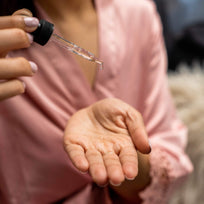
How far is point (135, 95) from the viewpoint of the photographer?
0.60 metres

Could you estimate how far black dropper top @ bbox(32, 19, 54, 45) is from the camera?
325 mm

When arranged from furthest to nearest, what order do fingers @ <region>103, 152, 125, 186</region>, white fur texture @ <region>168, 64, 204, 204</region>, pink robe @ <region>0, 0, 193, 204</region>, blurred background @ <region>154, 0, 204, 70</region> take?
1. blurred background @ <region>154, 0, 204, 70</region>
2. white fur texture @ <region>168, 64, 204, 204</region>
3. pink robe @ <region>0, 0, 193, 204</region>
4. fingers @ <region>103, 152, 125, 186</region>

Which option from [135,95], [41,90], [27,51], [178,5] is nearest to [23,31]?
[27,51]

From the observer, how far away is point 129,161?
32 centimetres

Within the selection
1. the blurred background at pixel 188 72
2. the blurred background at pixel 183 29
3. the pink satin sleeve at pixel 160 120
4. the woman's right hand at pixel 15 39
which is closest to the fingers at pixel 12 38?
the woman's right hand at pixel 15 39

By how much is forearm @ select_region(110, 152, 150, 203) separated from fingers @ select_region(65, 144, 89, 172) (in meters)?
0.09

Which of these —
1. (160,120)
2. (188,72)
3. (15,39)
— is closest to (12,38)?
(15,39)

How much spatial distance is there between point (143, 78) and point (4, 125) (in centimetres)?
30

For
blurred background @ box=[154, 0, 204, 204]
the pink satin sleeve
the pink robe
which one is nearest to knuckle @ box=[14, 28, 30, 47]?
the pink robe

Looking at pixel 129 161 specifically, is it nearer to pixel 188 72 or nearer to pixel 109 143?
pixel 109 143

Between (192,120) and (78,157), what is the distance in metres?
0.64

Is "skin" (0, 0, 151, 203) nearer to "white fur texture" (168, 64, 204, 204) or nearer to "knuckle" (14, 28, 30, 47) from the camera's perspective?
"knuckle" (14, 28, 30, 47)

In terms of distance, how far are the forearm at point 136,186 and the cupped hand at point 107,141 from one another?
0.04 metres

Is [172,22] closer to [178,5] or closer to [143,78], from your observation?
[178,5]
